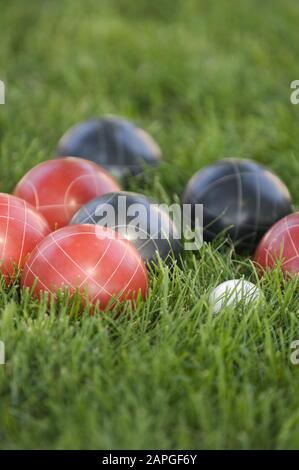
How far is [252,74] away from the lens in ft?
20.9

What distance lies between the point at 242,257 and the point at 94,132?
1437 millimetres

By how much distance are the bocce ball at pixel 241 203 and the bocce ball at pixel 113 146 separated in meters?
0.74

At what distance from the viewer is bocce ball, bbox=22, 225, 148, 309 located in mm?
3061

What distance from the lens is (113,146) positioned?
4625 millimetres

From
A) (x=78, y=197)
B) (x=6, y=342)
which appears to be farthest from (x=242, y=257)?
(x=6, y=342)

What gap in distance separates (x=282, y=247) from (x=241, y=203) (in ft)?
1.92

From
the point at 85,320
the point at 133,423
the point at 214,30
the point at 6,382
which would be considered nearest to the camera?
the point at 133,423

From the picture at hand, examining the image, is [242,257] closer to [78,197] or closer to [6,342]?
[78,197]

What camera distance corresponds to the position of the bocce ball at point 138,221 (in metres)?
3.46

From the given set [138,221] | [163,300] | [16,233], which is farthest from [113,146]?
[163,300]

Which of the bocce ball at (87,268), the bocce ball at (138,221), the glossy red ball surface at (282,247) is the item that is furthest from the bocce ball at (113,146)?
the bocce ball at (87,268)

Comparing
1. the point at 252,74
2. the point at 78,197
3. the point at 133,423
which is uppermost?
the point at 252,74

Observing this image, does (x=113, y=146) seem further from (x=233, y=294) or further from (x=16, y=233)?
(x=233, y=294)

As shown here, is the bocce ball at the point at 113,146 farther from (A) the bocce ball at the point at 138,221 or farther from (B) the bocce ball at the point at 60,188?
Answer: (A) the bocce ball at the point at 138,221
